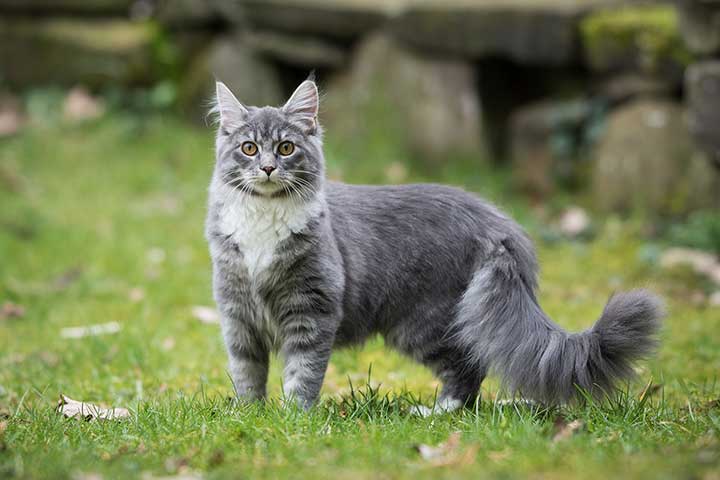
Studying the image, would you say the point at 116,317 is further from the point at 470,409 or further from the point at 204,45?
the point at 204,45

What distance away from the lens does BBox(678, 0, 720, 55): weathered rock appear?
19.5 feet

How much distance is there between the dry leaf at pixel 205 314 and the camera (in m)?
6.05

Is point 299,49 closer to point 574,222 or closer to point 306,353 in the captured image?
point 574,222

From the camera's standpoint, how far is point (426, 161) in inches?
337

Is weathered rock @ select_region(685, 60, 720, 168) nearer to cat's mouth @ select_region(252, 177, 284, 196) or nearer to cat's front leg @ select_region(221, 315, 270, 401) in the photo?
cat's mouth @ select_region(252, 177, 284, 196)

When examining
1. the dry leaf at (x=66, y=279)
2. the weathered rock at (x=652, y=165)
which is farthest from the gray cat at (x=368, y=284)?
the weathered rock at (x=652, y=165)

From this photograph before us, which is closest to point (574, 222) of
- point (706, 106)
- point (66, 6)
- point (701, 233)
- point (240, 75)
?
point (701, 233)

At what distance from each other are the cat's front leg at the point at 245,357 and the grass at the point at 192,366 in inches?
5.1

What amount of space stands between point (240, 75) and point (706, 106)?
5.22 meters

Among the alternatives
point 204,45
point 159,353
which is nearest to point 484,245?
point 159,353

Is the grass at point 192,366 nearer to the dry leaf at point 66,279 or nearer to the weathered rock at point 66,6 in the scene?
the dry leaf at point 66,279

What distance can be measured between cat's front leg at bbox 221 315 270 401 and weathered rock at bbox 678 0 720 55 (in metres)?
3.79

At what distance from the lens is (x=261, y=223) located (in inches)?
160

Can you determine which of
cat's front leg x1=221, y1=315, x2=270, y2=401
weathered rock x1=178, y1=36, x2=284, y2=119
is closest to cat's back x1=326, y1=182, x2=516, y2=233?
cat's front leg x1=221, y1=315, x2=270, y2=401
